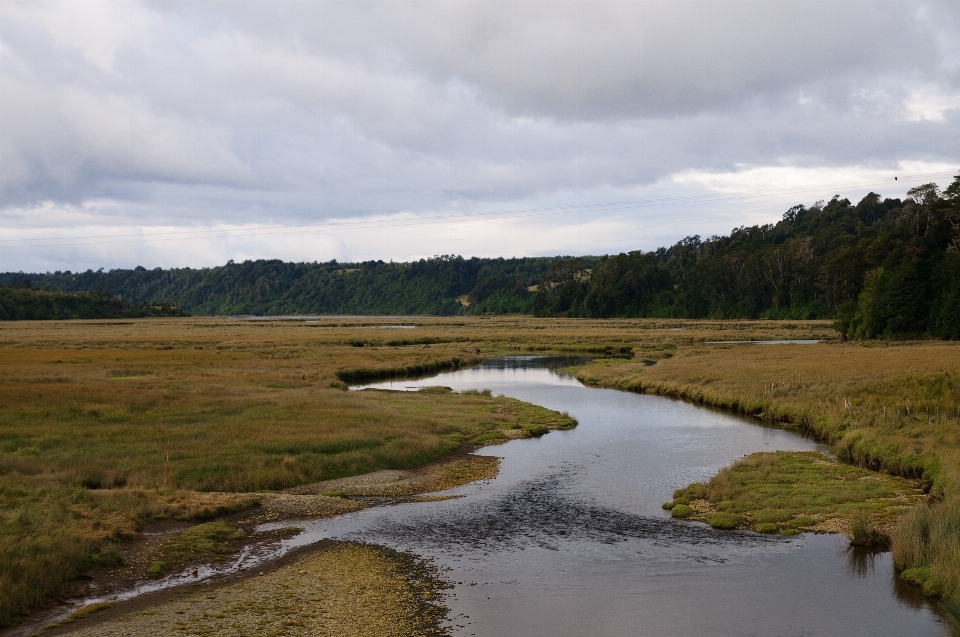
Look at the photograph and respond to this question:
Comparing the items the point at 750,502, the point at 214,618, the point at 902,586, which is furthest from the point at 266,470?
the point at 902,586

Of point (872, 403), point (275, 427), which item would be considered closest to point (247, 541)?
point (275, 427)

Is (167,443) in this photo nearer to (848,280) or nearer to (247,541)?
(247,541)

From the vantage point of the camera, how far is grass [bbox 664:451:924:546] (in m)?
22.0

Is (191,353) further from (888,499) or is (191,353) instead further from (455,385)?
(888,499)

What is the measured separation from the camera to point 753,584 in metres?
18.1

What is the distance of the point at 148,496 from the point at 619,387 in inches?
1564

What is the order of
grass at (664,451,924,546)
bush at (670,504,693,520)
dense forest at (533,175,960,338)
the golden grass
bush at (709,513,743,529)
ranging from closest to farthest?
grass at (664,451,924,546)
the golden grass
bush at (709,513,743,529)
bush at (670,504,693,520)
dense forest at (533,175,960,338)

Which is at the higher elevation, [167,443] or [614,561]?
[167,443]

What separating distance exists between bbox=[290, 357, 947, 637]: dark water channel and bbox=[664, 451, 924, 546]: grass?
2.75 feet

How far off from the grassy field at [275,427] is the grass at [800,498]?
1419 millimetres

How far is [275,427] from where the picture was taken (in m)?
33.9

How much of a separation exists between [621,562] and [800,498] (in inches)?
309

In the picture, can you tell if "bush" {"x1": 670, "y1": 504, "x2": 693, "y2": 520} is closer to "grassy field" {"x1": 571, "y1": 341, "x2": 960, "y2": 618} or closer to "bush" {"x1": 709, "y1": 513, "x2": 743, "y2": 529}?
"bush" {"x1": 709, "y1": 513, "x2": 743, "y2": 529}

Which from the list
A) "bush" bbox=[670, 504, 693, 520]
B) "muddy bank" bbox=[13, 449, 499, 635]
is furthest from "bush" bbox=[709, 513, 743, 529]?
"muddy bank" bbox=[13, 449, 499, 635]
